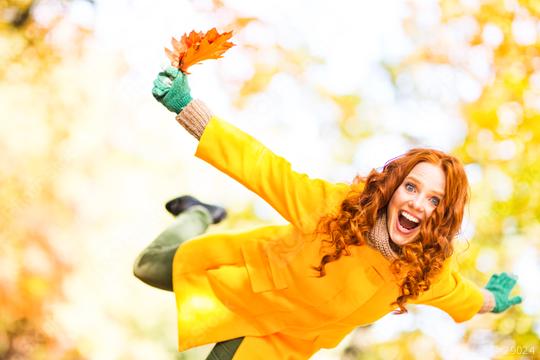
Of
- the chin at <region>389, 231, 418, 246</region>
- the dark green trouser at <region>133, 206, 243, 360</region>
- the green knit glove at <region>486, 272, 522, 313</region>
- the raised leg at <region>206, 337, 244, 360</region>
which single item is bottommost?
the green knit glove at <region>486, 272, 522, 313</region>

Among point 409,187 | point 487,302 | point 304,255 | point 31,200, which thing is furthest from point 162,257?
point 31,200

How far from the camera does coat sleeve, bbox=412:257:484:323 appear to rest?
1.59m

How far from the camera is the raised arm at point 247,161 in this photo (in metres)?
1.36

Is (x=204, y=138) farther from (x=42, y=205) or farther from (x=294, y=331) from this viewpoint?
(x=42, y=205)

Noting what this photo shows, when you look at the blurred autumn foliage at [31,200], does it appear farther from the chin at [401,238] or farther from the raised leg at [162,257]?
the chin at [401,238]

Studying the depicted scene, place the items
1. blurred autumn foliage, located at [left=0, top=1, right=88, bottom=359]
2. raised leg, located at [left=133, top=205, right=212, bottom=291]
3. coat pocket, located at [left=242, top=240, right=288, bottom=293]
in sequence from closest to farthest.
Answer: coat pocket, located at [left=242, top=240, right=288, bottom=293]
raised leg, located at [left=133, top=205, right=212, bottom=291]
blurred autumn foliage, located at [left=0, top=1, right=88, bottom=359]

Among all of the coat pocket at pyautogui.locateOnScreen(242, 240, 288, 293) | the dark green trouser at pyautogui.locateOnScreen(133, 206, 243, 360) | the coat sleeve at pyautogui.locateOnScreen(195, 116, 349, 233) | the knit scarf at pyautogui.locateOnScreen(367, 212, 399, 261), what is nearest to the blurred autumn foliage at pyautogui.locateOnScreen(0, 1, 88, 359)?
the dark green trouser at pyautogui.locateOnScreen(133, 206, 243, 360)

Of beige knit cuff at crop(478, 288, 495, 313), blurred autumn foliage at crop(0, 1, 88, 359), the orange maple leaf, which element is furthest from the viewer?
blurred autumn foliage at crop(0, 1, 88, 359)

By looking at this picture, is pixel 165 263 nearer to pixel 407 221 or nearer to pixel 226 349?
pixel 226 349

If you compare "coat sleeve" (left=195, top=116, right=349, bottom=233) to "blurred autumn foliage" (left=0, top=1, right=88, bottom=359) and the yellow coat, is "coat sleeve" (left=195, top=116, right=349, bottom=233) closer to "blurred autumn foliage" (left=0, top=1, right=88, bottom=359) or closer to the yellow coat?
the yellow coat

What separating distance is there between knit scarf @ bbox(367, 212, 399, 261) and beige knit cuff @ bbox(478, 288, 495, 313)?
51cm

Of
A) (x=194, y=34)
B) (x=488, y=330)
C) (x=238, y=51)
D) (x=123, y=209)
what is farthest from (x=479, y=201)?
(x=194, y=34)

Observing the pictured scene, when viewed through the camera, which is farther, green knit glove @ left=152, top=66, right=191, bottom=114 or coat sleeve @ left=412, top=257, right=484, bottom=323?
coat sleeve @ left=412, top=257, right=484, bottom=323

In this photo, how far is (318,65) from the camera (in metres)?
2.78
